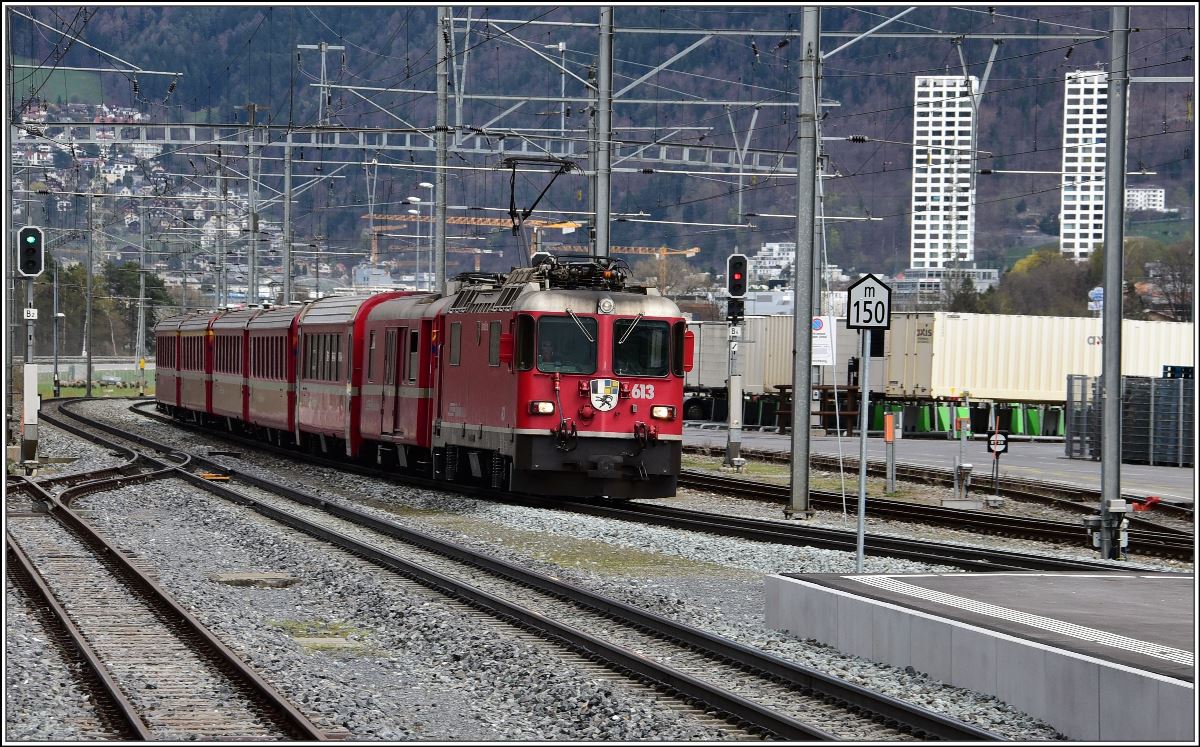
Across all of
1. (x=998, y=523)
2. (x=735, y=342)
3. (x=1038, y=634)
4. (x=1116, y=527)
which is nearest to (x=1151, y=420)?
(x=735, y=342)

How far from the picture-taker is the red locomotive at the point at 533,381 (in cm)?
2228

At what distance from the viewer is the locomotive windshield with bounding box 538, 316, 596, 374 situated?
73.3 ft

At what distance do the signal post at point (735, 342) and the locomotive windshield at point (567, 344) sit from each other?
7048mm

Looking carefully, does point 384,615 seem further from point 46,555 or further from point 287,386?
point 287,386

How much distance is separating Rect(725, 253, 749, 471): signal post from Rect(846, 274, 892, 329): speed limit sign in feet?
43.1

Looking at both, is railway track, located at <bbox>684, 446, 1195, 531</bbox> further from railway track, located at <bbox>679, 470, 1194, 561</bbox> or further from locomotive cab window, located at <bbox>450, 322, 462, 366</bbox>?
locomotive cab window, located at <bbox>450, 322, 462, 366</bbox>

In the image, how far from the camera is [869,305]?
51.6ft

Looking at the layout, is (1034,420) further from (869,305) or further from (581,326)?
(869,305)

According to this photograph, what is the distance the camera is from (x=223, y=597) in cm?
1523

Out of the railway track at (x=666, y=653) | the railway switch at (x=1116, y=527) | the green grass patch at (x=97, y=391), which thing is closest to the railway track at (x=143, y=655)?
the railway track at (x=666, y=653)

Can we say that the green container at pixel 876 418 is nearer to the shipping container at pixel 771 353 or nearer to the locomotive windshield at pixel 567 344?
the shipping container at pixel 771 353

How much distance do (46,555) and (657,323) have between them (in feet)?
29.2

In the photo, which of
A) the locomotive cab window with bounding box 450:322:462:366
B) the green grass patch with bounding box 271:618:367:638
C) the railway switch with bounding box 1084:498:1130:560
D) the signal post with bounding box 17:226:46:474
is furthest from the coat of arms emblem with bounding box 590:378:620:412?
the signal post with bounding box 17:226:46:474

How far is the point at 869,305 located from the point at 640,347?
24.6 feet
